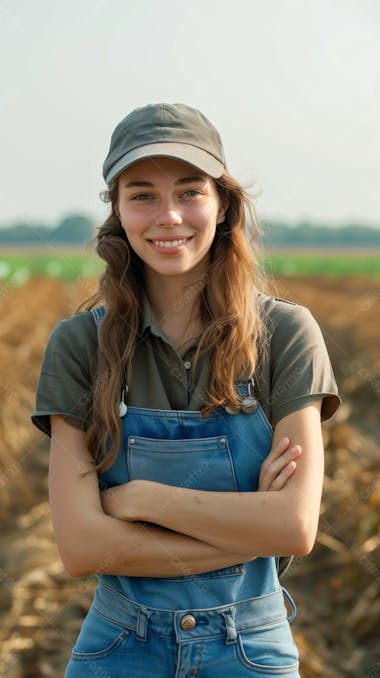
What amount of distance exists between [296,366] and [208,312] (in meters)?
0.23

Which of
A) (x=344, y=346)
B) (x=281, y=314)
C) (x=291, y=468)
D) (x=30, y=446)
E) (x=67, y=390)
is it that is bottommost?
(x=344, y=346)

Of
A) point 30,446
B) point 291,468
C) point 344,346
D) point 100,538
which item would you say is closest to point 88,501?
point 100,538

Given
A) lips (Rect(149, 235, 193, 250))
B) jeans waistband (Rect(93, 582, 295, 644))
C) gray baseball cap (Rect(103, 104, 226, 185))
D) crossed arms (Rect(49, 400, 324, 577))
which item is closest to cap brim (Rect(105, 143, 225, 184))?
gray baseball cap (Rect(103, 104, 226, 185))

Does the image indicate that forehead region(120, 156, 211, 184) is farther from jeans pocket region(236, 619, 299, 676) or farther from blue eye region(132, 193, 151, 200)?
jeans pocket region(236, 619, 299, 676)

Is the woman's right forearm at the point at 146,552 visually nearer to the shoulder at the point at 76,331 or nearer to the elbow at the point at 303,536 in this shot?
the elbow at the point at 303,536

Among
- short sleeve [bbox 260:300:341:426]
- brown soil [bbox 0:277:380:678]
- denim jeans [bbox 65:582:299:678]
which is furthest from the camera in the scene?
brown soil [bbox 0:277:380:678]

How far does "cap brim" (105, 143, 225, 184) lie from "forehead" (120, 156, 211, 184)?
20mm

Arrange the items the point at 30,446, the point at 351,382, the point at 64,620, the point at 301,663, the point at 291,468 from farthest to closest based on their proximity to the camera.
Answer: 1. the point at 351,382
2. the point at 30,446
3. the point at 64,620
4. the point at 301,663
5. the point at 291,468

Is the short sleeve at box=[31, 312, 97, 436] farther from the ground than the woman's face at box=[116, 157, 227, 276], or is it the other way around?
the woman's face at box=[116, 157, 227, 276]

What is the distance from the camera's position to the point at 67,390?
176 centimetres

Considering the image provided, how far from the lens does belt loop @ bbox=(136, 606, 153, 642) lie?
1631 millimetres

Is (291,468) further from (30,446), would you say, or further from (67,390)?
(30,446)

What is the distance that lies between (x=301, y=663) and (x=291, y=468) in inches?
54.2

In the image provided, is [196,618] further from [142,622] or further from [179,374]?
[179,374]
